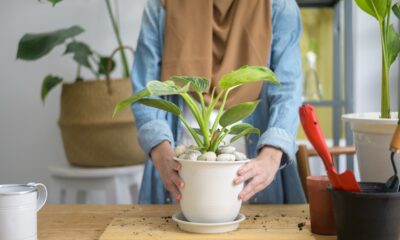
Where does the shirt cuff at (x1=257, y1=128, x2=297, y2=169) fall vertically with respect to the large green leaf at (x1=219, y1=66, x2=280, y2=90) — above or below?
below

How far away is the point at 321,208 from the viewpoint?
877mm

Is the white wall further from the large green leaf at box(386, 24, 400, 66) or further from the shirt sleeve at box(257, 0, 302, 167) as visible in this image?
the large green leaf at box(386, 24, 400, 66)

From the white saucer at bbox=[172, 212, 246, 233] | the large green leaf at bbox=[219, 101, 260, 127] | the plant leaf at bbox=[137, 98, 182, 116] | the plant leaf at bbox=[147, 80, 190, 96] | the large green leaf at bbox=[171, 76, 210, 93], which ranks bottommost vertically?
the white saucer at bbox=[172, 212, 246, 233]

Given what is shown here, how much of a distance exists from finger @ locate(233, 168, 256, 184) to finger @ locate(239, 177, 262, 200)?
18 mm

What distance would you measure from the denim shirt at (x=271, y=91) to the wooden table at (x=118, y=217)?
136mm

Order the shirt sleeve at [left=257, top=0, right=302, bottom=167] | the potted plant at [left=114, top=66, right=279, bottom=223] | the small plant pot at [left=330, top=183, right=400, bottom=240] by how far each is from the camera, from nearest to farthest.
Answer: the small plant pot at [left=330, top=183, right=400, bottom=240] < the potted plant at [left=114, top=66, right=279, bottom=223] < the shirt sleeve at [left=257, top=0, right=302, bottom=167]

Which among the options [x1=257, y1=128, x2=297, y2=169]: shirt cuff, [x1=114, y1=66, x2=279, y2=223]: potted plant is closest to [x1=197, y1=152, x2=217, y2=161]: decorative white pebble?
[x1=114, y1=66, x2=279, y2=223]: potted plant

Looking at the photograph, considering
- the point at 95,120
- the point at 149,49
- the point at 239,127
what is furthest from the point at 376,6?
the point at 95,120

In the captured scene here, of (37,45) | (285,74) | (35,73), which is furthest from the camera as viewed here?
(35,73)

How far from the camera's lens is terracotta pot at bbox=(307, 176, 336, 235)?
34.2 inches

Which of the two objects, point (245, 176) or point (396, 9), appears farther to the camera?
point (396, 9)

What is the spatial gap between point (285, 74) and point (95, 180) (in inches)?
38.2

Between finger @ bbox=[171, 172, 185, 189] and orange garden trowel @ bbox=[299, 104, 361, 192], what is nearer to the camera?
orange garden trowel @ bbox=[299, 104, 361, 192]

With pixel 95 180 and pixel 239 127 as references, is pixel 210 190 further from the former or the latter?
pixel 95 180
